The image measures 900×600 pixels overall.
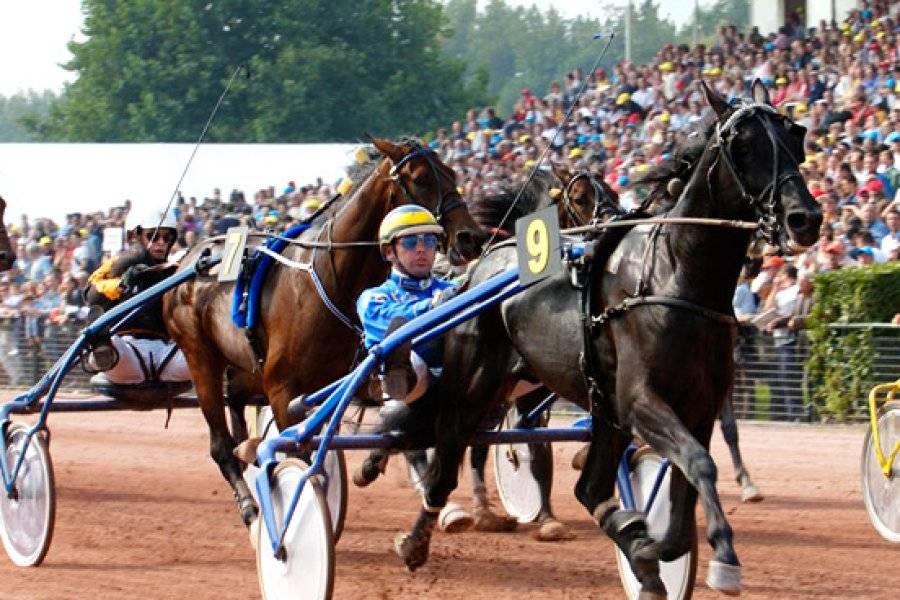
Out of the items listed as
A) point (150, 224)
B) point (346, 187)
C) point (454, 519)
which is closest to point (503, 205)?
point (346, 187)

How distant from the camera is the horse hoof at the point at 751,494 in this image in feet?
29.6

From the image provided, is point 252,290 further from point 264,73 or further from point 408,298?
point 264,73

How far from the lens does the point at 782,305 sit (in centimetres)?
1212

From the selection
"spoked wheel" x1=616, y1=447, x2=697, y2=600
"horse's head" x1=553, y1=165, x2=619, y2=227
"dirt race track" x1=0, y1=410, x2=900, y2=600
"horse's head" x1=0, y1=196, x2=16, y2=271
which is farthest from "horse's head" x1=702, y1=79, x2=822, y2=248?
"horse's head" x1=0, y1=196, x2=16, y2=271

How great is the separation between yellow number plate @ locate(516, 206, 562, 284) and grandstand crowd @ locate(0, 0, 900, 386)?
607cm

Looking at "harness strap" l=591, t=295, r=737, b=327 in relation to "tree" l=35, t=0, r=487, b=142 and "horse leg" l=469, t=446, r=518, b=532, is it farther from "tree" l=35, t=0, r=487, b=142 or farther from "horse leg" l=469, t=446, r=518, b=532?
"tree" l=35, t=0, r=487, b=142

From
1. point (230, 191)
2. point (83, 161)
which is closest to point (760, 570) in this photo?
point (230, 191)

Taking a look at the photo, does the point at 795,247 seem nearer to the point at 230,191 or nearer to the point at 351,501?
the point at 351,501

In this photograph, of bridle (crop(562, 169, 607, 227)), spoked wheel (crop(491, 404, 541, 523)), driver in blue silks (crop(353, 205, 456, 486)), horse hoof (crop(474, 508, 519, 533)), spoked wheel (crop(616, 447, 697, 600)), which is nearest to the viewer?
spoked wheel (crop(616, 447, 697, 600))

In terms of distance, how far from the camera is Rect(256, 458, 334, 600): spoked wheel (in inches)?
216

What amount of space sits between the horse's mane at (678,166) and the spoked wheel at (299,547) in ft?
5.24

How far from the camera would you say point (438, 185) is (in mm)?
7145

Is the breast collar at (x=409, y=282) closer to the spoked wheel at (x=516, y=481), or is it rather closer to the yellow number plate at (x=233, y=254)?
the yellow number plate at (x=233, y=254)

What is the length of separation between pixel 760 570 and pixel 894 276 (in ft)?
16.6
